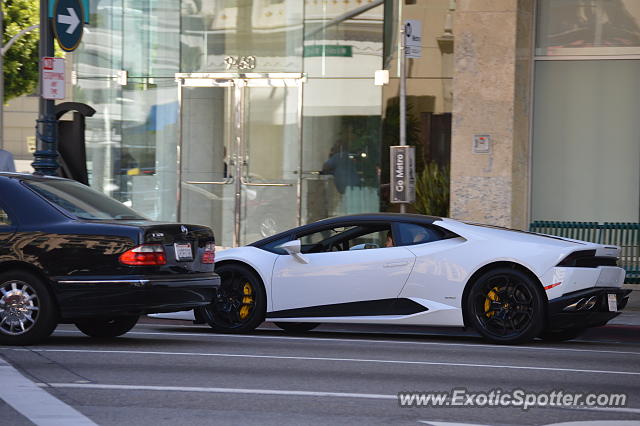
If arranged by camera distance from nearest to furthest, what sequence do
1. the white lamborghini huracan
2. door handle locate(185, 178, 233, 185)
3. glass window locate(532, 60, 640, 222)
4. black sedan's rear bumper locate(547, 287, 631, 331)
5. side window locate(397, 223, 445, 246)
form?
black sedan's rear bumper locate(547, 287, 631, 331) → the white lamborghini huracan → side window locate(397, 223, 445, 246) → glass window locate(532, 60, 640, 222) → door handle locate(185, 178, 233, 185)

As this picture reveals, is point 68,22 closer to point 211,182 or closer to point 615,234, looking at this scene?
point 211,182

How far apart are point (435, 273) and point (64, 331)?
3645mm

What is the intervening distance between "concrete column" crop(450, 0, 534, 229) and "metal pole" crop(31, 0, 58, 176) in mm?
5859

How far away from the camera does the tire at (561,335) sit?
11.8 metres

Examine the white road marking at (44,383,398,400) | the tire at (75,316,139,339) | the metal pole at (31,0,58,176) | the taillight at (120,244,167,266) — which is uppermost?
the metal pole at (31,0,58,176)

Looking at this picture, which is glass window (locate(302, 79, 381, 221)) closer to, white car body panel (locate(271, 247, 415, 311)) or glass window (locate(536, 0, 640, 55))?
glass window (locate(536, 0, 640, 55))

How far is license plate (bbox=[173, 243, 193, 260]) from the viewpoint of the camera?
10156 mm

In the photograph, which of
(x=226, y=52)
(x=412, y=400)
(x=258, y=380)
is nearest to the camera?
(x=412, y=400)

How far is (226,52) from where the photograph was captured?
19.6 metres

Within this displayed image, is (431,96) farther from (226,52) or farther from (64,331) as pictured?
(64,331)

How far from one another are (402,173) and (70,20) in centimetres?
448

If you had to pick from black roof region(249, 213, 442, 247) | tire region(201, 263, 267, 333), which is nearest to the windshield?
tire region(201, 263, 267, 333)

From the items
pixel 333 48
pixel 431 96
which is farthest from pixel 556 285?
pixel 333 48

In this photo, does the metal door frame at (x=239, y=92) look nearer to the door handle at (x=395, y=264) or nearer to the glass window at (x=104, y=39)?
the glass window at (x=104, y=39)
